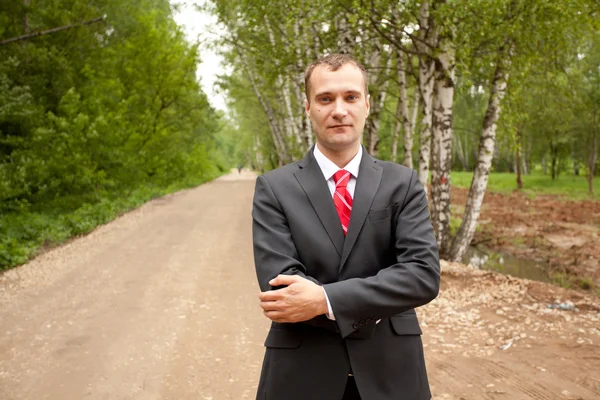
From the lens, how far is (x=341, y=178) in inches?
79.8

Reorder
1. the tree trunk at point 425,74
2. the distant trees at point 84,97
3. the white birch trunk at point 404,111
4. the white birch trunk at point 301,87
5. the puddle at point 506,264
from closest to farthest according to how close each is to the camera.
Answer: the tree trunk at point 425,74 < the puddle at point 506,264 < the white birch trunk at point 301,87 < the distant trees at point 84,97 < the white birch trunk at point 404,111

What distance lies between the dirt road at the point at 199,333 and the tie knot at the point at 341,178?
3215 mm

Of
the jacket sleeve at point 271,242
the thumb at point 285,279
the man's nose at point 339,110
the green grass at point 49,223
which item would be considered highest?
the man's nose at point 339,110

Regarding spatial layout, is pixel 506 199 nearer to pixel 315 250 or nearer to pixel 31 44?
pixel 31 44

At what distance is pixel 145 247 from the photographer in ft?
35.2

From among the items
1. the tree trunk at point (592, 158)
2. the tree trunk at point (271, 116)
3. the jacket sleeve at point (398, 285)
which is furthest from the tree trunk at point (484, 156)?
the tree trunk at point (592, 158)

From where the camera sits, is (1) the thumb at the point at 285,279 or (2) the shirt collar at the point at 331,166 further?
(2) the shirt collar at the point at 331,166

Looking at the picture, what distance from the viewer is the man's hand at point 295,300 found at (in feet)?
5.66

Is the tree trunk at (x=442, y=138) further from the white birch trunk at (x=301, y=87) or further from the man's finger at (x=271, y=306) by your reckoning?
the man's finger at (x=271, y=306)

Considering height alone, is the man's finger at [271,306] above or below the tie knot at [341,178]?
below

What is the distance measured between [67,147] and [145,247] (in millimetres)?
5082

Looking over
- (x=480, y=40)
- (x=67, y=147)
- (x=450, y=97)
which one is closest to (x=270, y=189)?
(x=450, y=97)

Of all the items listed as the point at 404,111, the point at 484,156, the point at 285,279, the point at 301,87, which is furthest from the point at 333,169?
the point at 404,111

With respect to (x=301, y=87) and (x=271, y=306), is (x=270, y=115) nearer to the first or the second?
(x=301, y=87)
